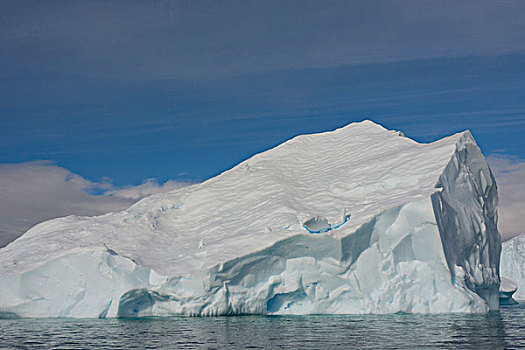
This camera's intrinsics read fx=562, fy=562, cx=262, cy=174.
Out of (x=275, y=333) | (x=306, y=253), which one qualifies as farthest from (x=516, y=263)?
(x=275, y=333)

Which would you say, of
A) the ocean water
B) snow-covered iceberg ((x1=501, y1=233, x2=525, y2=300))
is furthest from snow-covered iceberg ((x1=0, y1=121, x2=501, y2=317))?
snow-covered iceberg ((x1=501, y1=233, x2=525, y2=300))

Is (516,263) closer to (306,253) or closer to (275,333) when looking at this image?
(306,253)

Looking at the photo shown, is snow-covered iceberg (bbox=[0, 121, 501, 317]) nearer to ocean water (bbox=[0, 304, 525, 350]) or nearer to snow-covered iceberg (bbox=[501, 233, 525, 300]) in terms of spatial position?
ocean water (bbox=[0, 304, 525, 350])

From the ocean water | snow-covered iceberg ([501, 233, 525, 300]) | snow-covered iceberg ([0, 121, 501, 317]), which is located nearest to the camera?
the ocean water

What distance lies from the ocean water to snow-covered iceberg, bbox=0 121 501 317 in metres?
1.14

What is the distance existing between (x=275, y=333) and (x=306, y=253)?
19.8ft

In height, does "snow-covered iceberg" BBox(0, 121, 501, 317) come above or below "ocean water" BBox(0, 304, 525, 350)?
above

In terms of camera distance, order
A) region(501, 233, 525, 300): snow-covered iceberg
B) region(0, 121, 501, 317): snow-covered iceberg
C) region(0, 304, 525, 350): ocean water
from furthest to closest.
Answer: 1. region(501, 233, 525, 300): snow-covered iceberg
2. region(0, 121, 501, 317): snow-covered iceberg
3. region(0, 304, 525, 350): ocean water

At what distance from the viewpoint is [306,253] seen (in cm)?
2106

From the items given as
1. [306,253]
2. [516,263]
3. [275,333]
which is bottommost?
[275,333]

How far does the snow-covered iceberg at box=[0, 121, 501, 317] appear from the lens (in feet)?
68.4

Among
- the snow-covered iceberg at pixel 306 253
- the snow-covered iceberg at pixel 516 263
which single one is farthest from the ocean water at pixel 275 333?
the snow-covered iceberg at pixel 516 263

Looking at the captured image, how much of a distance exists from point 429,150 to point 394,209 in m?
5.55

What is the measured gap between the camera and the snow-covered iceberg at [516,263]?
4719 cm
